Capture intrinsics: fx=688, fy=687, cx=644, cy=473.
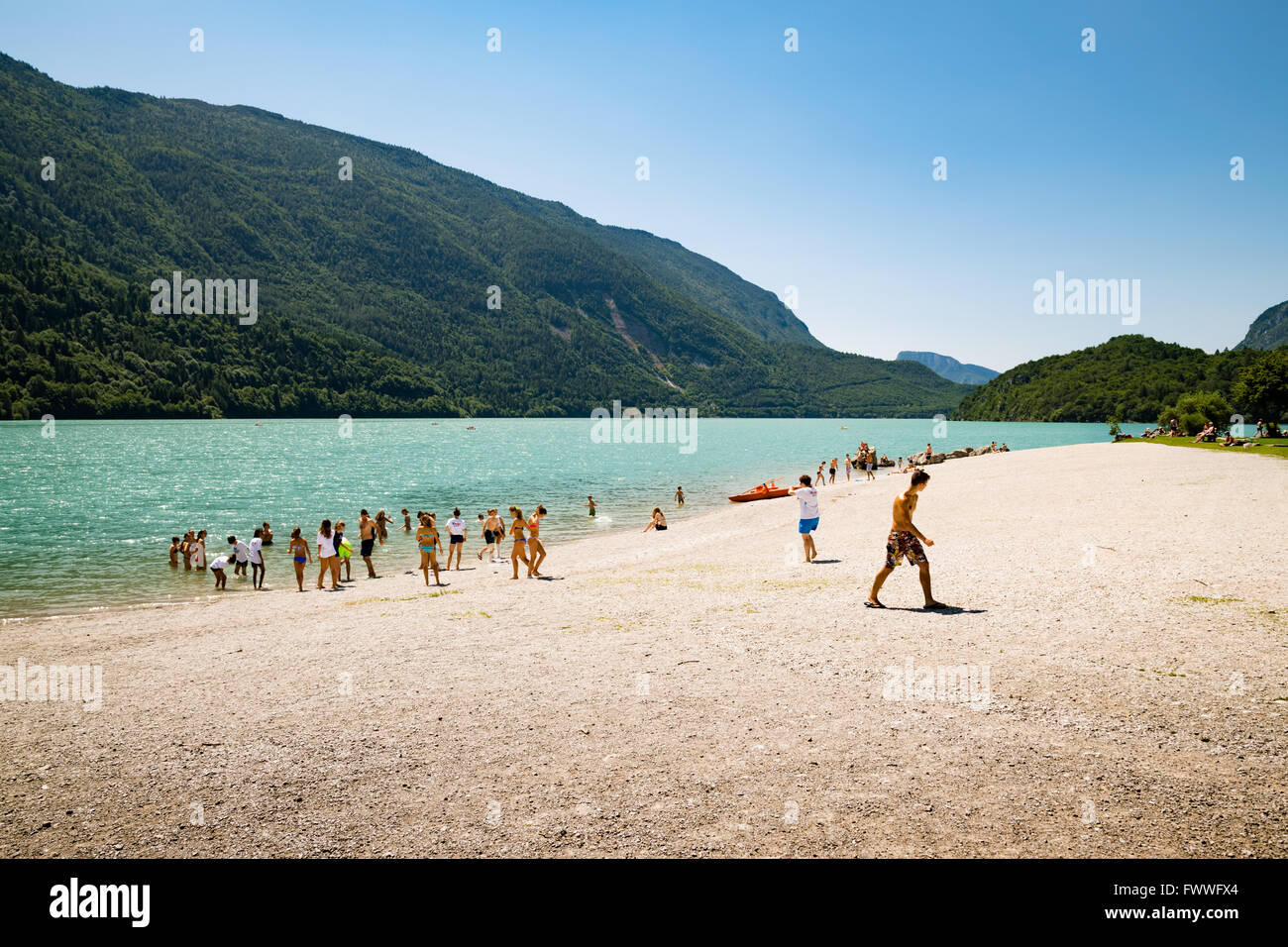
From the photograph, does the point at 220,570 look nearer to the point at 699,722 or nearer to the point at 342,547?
the point at 342,547

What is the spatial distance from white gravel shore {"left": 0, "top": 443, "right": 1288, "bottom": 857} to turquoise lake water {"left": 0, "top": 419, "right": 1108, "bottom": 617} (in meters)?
9.35

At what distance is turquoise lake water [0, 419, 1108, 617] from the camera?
22.8 m

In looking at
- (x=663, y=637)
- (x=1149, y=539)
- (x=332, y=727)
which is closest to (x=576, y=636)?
(x=663, y=637)

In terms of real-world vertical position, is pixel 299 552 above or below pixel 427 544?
below

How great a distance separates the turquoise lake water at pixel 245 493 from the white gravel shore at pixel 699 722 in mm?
9346

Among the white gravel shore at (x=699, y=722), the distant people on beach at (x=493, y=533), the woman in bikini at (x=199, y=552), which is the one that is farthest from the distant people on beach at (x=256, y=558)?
the distant people on beach at (x=493, y=533)

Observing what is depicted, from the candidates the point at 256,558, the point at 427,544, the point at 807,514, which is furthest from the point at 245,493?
the point at 807,514

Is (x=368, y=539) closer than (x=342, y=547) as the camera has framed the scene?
No

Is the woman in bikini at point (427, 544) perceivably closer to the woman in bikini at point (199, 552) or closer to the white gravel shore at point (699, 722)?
the white gravel shore at point (699, 722)

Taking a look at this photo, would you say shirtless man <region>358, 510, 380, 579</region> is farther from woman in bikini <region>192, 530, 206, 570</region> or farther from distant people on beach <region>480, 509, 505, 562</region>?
woman in bikini <region>192, 530, 206, 570</region>

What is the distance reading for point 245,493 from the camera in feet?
160

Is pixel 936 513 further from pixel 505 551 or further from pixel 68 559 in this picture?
pixel 68 559

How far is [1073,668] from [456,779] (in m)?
7.52

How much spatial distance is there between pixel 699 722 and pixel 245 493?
165 ft
